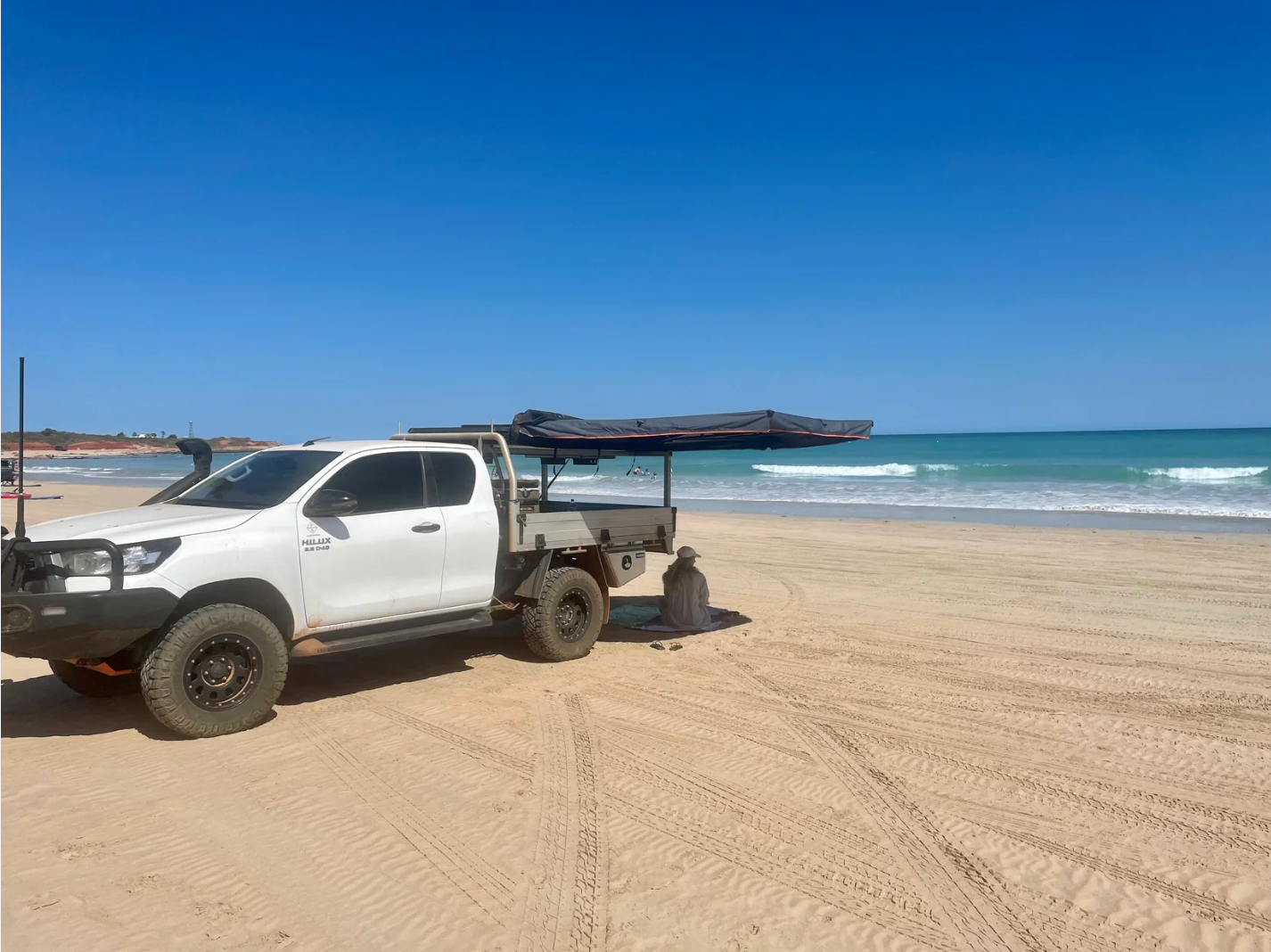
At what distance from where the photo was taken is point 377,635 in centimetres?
648

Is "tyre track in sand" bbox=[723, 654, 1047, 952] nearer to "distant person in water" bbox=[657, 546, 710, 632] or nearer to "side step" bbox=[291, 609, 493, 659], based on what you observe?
"side step" bbox=[291, 609, 493, 659]

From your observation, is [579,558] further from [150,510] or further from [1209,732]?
[1209,732]

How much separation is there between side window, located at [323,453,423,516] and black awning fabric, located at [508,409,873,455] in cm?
124

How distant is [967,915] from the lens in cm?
365

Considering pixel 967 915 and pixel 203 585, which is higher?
pixel 203 585

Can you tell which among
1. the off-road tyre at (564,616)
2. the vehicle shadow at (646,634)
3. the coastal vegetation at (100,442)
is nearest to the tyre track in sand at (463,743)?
the off-road tyre at (564,616)

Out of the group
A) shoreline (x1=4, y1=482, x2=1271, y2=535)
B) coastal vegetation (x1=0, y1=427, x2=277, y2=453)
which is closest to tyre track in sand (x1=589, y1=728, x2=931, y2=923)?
shoreline (x1=4, y1=482, x2=1271, y2=535)

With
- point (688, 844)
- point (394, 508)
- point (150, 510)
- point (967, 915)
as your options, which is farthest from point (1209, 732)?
point (150, 510)

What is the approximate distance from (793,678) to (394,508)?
3.58 metres

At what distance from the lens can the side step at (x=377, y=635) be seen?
20.0 feet

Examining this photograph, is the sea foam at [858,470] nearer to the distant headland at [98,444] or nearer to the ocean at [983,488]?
the ocean at [983,488]

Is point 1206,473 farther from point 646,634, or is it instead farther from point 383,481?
point 383,481

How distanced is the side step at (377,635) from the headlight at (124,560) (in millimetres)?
1136

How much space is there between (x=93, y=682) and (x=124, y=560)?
1.68 m
